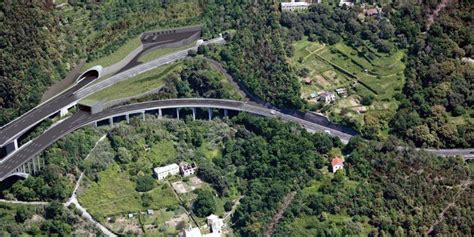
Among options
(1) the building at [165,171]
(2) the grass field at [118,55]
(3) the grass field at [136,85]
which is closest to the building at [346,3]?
(3) the grass field at [136,85]

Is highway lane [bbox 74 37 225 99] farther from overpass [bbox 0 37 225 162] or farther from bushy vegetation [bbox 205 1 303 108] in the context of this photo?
bushy vegetation [bbox 205 1 303 108]

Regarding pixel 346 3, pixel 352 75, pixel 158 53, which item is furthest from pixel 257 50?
pixel 346 3

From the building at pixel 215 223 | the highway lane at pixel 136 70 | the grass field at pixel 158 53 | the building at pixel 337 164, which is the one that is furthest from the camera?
the grass field at pixel 158 53

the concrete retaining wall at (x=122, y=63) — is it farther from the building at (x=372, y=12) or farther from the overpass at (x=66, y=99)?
the building at (x=372, y=12)

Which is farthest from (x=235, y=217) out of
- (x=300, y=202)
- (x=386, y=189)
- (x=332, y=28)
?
(x=332, y=28)

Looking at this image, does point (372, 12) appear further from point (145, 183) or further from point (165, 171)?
point (145, 183)

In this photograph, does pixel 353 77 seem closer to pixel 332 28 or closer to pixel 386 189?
pixel 332 28

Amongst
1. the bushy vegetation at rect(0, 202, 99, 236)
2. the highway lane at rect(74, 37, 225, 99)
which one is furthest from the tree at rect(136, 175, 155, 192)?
the highway lane at rect(74, 37, 225, 99)
